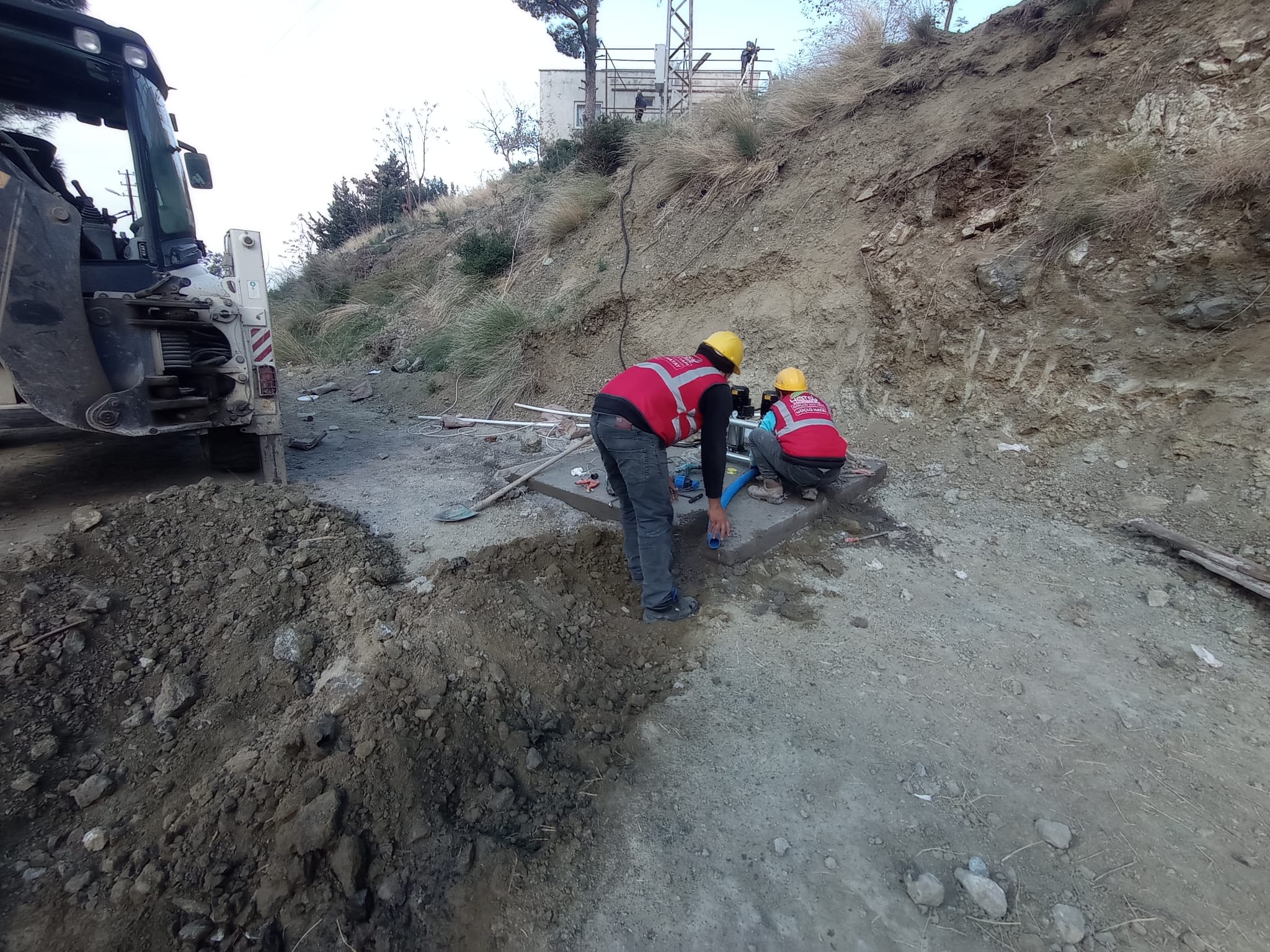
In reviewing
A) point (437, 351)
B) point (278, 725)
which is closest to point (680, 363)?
point (278, 725)

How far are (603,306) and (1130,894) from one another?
8193 mm

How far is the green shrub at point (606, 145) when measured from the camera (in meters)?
11.6

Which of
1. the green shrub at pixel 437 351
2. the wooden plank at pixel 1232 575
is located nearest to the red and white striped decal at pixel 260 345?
the green shrub at pixel 437 351

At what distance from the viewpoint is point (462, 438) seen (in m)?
7.33

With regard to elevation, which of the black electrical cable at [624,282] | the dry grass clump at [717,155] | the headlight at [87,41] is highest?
the dry grass clump at [717,155]

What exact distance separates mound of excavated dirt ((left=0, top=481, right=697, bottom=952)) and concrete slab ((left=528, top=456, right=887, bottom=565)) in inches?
26.7

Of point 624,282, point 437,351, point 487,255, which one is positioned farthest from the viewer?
point 487,255

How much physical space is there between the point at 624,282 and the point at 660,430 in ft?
20.8

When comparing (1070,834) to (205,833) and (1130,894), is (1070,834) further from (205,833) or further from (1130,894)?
(205,833)

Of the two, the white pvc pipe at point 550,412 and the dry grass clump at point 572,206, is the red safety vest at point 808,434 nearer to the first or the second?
the white pvc pipe at point 550,412

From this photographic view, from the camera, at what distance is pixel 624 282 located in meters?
8.95

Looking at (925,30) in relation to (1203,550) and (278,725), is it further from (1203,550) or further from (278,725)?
(278,725)

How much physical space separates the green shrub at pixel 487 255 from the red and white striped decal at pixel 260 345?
7.65 metres

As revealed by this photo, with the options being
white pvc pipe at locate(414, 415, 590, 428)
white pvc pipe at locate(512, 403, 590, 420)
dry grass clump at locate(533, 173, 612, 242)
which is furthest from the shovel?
dry grass clump at locate(533, 173, 612, 242)
